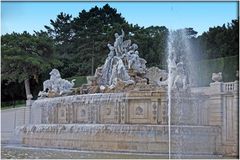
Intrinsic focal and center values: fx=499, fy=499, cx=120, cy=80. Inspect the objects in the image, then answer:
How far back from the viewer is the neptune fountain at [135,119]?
16.5m

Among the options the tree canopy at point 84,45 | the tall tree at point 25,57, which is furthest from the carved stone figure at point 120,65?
the tall tree at point 25,57

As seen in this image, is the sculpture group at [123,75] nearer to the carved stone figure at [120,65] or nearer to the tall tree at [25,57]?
the carved stone figure at [120,65]

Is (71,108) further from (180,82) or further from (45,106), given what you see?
(180,82)

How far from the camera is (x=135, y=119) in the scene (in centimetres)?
1803

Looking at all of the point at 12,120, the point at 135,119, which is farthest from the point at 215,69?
the point at 12,120

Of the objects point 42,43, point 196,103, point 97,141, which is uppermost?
point 42,43

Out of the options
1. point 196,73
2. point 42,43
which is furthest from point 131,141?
point 42,43

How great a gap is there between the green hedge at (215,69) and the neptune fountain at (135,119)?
3230 millimetres

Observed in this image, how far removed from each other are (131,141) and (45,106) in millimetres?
6942

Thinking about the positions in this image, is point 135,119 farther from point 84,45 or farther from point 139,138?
point 84,45

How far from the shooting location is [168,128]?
646 inches

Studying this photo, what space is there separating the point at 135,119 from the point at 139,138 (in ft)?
5.77

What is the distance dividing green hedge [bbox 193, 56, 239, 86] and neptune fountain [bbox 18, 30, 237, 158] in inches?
127

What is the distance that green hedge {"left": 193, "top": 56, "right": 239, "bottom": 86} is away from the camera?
24.1 m
